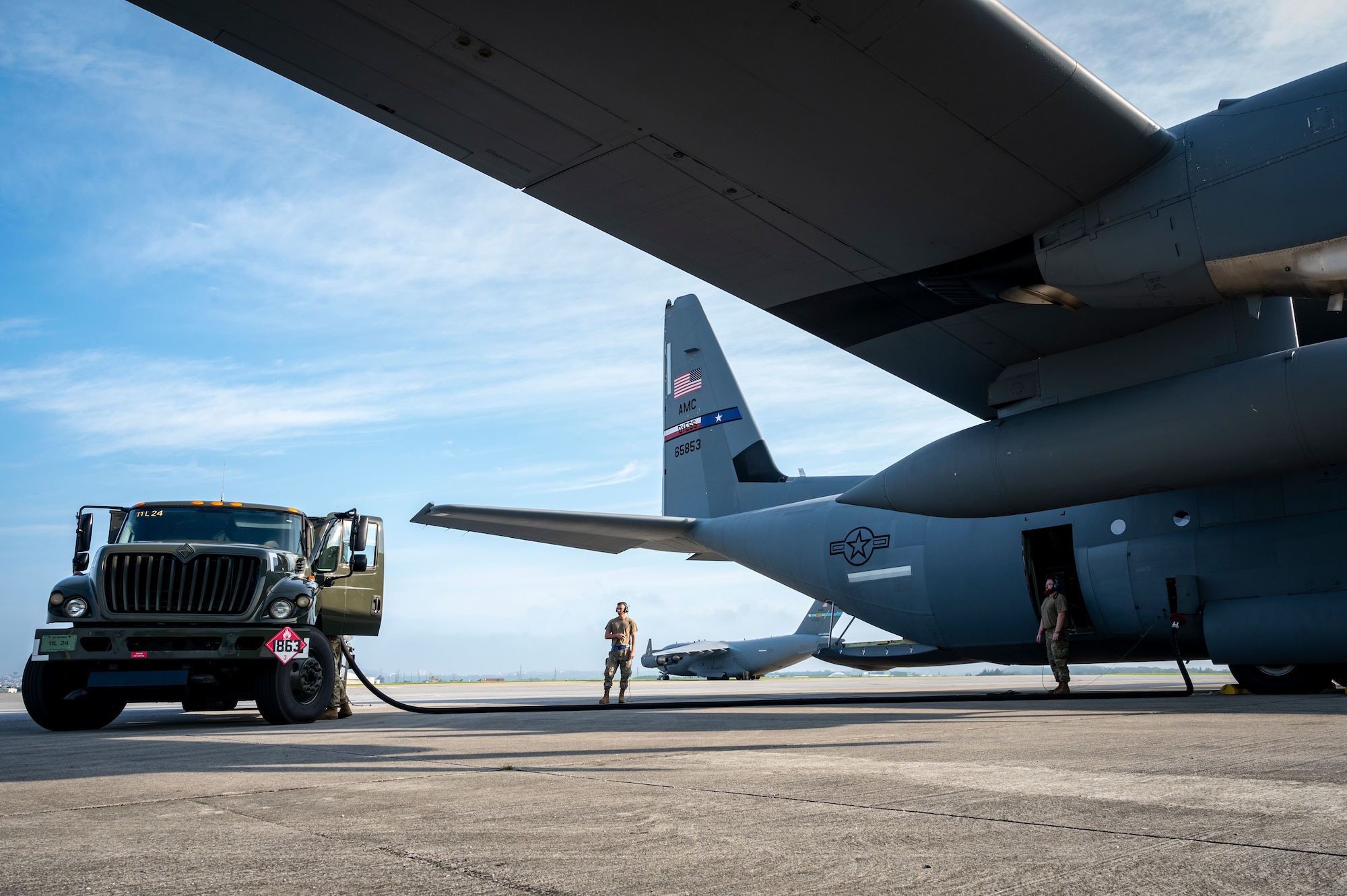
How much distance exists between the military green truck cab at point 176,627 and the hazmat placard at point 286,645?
1 cm

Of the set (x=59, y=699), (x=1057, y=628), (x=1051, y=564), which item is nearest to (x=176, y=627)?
(x=59, y=699)

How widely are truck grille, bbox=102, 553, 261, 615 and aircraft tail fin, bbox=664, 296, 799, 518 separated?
9379mm

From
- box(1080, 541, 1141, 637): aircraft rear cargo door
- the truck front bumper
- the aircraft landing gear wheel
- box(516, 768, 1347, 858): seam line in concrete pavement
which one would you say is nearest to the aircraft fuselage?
box(1080, 541, 1141, 637): aircraft rear cargo door

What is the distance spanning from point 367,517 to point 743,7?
6312 millimetres

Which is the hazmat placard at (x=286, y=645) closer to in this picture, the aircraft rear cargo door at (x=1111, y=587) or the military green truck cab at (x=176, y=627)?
the military green truck cab at (x=176, y=627)

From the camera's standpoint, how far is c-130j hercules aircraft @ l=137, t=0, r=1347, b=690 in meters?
5.86

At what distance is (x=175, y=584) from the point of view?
812cm

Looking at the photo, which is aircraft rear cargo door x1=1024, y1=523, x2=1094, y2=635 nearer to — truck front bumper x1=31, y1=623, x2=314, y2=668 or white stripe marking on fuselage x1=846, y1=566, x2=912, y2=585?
white stripe marking on fuselage x1=846, y1=566, x2=912, y2=585

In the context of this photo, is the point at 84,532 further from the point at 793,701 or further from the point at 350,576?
the point at 793,701

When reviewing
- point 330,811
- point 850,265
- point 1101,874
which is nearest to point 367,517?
point 850,265

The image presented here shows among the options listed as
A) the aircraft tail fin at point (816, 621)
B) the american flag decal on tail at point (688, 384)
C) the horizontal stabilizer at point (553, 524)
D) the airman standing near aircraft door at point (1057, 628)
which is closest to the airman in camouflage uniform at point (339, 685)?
the horizontal stabilizer at point (553, 524)

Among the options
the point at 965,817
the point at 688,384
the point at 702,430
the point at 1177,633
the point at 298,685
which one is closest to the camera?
the point at 965,817

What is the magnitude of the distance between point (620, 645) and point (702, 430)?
606cm

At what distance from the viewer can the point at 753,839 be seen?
7.69 feet
